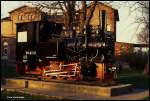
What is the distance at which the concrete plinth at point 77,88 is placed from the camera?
595 inches

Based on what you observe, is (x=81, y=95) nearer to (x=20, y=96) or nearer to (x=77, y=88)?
(x=77, y=88)

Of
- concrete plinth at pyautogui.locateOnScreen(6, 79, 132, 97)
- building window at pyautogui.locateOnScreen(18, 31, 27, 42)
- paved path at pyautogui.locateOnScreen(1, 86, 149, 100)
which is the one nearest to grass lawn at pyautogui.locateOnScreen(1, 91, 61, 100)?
paved path at pyautogui.locateOnScreen(1, 86, 149, 100)

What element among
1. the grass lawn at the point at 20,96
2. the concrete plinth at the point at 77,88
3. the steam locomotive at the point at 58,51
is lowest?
the grass lawn at the point at 20,96

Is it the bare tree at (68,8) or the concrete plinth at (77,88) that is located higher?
the bare tree at (68,8)

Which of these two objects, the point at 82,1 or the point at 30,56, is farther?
the point at 82,1

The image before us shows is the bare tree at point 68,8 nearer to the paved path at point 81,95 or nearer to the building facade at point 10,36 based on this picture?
the paved path at point 81,95

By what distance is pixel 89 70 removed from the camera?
17.2 metres

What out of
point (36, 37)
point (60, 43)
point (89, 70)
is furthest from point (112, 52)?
point (36, 37)

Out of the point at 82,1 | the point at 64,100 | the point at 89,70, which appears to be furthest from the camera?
the point at 82,1

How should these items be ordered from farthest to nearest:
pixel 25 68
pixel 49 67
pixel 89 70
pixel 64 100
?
pixel 25 68 → pixel 49 67 → pixel 89 70 → pixel 64 100

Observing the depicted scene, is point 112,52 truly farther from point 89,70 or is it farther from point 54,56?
point 54,56

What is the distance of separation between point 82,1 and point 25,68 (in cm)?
545

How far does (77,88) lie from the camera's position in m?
16.0

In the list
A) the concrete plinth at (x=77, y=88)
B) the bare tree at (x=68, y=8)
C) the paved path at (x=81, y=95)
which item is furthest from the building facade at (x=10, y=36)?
the paved path at (x=81, y=95)
